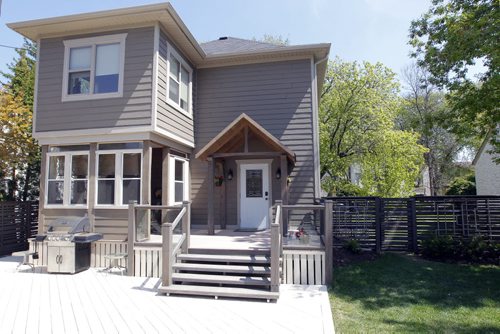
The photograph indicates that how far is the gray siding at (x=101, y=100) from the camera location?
7.47 m

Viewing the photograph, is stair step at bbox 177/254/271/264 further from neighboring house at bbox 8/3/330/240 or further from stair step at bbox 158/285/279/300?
neighboring house at bbox 8/3/330/240

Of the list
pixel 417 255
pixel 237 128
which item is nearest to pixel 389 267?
pixel 417 255

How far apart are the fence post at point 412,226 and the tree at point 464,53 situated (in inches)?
91.0

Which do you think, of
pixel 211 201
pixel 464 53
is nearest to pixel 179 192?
pixel 211 201

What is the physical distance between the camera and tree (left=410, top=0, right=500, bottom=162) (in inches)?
256

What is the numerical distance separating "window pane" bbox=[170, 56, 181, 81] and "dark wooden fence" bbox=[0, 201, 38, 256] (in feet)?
19.4

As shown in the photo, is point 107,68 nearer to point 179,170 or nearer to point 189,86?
point 189,86

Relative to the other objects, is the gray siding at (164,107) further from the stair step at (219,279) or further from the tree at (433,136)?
the tree at (433,136)

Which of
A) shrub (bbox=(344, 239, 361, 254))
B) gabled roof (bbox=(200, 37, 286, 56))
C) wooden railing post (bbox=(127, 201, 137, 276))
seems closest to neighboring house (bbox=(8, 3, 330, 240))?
gabled roof (bbox=(200, 37, 286, 56))

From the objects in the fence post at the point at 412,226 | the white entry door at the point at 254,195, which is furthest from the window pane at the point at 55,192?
the fence post at the point at 412,226

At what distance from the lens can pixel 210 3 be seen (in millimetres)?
→ 9891

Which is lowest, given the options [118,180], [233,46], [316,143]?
[118,180]

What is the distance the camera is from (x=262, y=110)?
968 cm

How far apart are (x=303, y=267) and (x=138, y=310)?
3.05 meters
